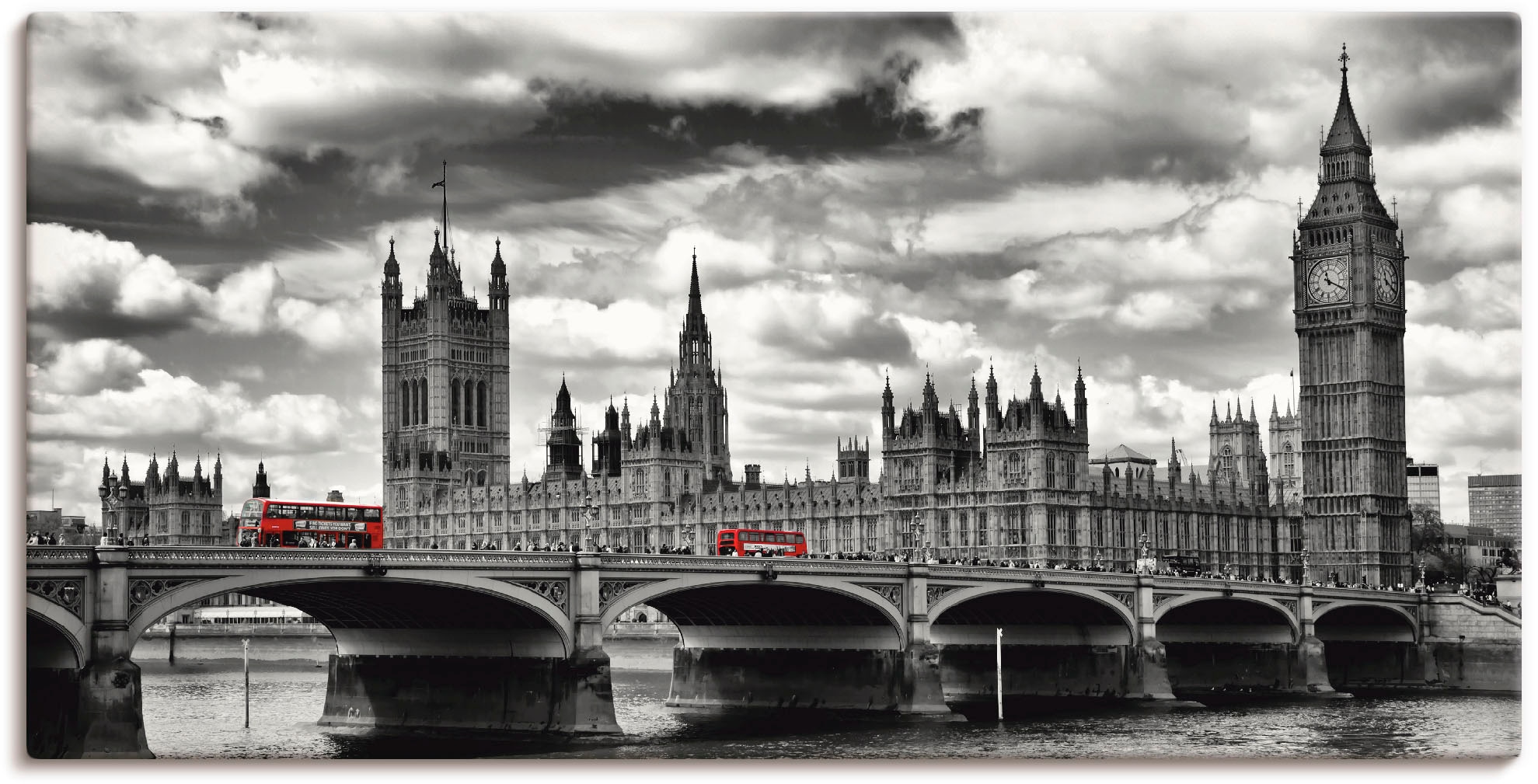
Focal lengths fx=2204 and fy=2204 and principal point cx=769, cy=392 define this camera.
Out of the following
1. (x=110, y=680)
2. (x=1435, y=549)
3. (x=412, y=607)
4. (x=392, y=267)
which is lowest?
(x=110, y=680)

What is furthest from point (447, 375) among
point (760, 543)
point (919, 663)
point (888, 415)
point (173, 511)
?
point (919, 663)

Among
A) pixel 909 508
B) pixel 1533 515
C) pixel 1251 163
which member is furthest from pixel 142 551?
pixel 909 508

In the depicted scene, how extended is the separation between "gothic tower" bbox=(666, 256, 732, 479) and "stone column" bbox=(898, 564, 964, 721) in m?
82.7

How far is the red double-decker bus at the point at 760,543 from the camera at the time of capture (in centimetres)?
7106

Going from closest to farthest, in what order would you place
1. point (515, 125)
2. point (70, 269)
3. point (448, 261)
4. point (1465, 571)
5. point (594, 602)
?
point (70, 269)
point (515, 125)
point (594, 602)
point (1465, 571)
point (448, 261)

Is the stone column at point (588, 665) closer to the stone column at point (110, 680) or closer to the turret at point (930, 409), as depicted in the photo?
the stone column at point (110, 680)

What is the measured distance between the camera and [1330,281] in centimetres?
10369

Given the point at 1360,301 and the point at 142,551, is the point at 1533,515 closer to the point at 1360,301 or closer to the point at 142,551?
the point at 142,551

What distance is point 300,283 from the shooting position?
39625mm

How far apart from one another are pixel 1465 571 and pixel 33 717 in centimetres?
9178

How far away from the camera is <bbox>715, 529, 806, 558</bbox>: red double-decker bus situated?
Answer: 2798 inches

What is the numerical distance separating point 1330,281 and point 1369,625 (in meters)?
23.0

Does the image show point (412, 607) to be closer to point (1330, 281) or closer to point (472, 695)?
point (472, 695)

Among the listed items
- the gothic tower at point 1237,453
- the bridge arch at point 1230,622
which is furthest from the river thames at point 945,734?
the gothic tower at point 1237,453
